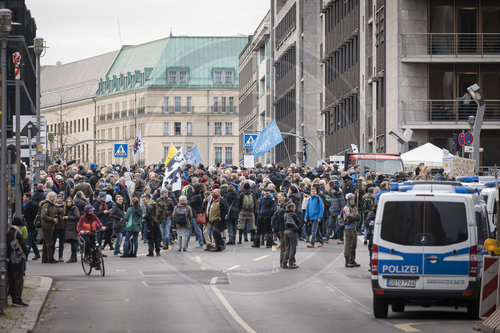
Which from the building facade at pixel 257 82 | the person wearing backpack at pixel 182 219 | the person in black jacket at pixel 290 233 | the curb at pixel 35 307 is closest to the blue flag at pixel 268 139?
the person wearing backpack at pixel 182 219

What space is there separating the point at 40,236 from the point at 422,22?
98.9 feet

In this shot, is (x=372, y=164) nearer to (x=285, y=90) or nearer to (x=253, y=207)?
(x=253, y=207)

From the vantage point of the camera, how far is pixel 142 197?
37.3 meters

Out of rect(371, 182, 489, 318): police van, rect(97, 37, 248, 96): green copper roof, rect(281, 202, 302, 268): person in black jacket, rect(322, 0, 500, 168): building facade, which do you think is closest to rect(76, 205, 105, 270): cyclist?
rect(281, 202, 302, 268): person in black jacket

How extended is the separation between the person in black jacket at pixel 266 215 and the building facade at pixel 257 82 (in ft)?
242

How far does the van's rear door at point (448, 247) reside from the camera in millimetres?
20875

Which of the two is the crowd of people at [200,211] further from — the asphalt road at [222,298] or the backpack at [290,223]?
the asphalt road at [222,298]

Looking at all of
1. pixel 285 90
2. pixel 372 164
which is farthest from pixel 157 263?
pixel 285 90

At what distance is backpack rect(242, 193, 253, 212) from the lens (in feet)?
127

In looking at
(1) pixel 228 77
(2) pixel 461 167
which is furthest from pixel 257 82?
(2) pixel 461 167

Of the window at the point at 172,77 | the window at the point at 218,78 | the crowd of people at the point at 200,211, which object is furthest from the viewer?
the window at the point at 218,78

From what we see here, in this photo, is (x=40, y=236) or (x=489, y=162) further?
(x=489, y=162)

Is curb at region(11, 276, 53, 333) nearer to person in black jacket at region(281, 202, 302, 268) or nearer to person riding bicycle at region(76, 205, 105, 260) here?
person riding bicycle at region(76, 205, 105, 260)

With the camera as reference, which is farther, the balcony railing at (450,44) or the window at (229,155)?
the window at (229,155)
